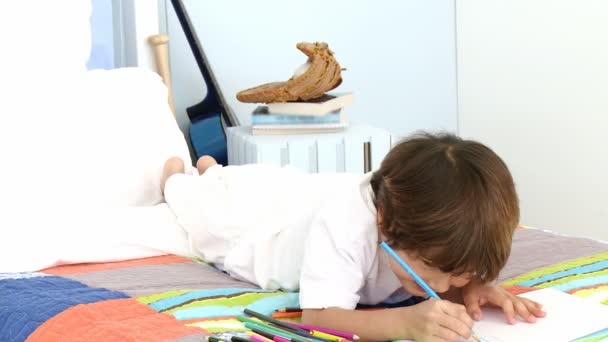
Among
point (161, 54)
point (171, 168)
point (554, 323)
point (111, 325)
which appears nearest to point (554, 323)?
point (554, 323)

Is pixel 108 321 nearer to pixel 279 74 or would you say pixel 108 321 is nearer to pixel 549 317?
pixel 549 317

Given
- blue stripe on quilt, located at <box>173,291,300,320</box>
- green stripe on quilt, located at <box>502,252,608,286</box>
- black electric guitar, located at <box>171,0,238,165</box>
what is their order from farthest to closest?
black electric guitar, located at <box>171,0,238,165</box>, green stripe on quilt, located at <box>502,252,608,286</box>, blue stripe on quilt, located at <box>173,291,300,320</box>

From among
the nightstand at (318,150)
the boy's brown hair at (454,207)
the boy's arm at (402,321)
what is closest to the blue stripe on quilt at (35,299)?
the boy's arm at (402,321)

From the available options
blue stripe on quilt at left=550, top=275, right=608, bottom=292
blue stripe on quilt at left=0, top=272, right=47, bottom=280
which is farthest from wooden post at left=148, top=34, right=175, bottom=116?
blue stripe on quilt at left=550, top=275, right=608, bottom=292

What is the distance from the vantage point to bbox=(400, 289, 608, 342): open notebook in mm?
Result: 1146

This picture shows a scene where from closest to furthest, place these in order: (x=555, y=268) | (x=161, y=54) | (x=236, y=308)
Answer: (x=236, y=308)
(x=555, y=268)
(x=161, y=54)

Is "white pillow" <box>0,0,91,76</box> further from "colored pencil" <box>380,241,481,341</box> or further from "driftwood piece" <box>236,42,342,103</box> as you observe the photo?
"colored pencil" <box>380,241,481,341</box>

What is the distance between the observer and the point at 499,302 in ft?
4.11

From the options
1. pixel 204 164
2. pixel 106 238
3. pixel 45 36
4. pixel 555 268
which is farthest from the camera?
pixel 45 36

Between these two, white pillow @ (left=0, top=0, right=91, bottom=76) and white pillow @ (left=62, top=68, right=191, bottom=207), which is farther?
white pillow @ (left=0, top=0, right=91, bottom=76)

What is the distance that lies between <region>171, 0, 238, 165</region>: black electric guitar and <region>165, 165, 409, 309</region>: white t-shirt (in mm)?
724

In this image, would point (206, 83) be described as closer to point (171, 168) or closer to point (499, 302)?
point (171, 168)

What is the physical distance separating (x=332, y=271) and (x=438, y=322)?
20cm

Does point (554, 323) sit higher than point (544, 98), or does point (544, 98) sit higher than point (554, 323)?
point (544, 98)
